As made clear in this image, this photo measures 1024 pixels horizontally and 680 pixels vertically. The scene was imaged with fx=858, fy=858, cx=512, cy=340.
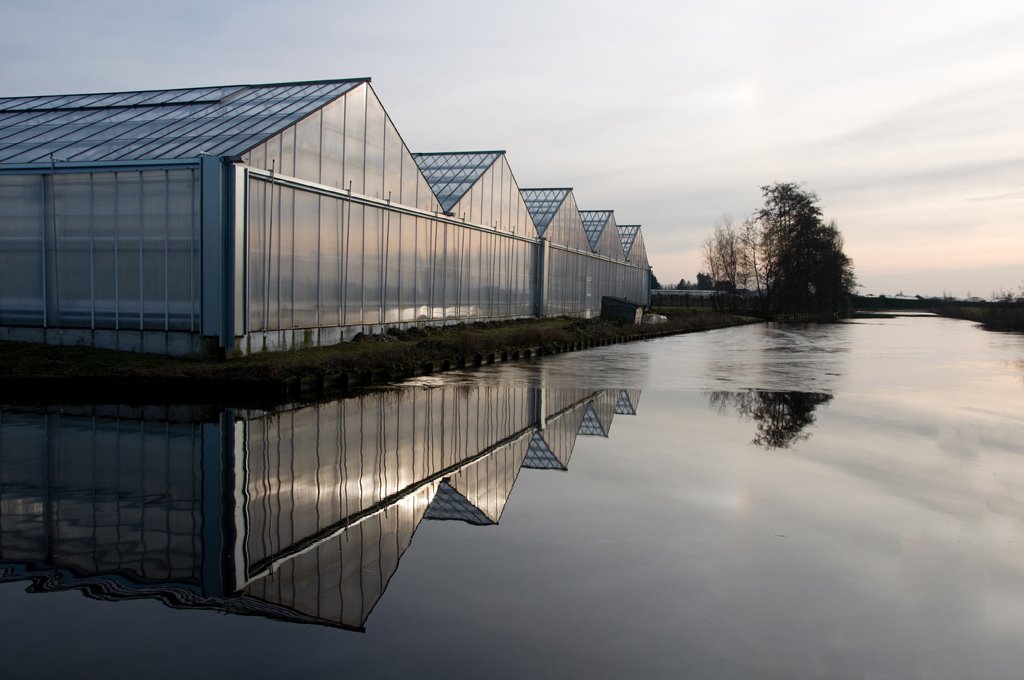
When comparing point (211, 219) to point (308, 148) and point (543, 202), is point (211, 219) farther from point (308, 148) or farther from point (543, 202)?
point (543, 202)

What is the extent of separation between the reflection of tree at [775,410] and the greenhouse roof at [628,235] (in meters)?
56.5

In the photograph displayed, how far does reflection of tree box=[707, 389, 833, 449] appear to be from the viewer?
520 inches

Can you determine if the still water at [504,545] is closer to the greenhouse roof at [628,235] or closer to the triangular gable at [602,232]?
the triangular gable at [602,232]

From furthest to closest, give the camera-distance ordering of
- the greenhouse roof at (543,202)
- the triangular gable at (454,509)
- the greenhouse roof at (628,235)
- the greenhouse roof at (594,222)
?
the greenhouse roof at (628,235)
the greenhouse roof at (594,222)
the greenhouse roof at (543,202)
the triangular gable at (454,509)

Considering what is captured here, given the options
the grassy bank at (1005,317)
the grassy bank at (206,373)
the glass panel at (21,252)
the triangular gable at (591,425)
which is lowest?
the triangular gable at (591,425)

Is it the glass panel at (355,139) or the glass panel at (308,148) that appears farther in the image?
the glass panel at (355,139)

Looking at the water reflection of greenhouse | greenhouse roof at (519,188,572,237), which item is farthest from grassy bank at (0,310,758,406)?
greenhouse roof at (519,188,572,237)

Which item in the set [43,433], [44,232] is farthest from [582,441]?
[44,232]

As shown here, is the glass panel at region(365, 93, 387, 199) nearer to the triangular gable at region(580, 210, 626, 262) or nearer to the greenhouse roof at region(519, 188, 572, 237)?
the greenhouse roof at region(519, 188, 572, 237)

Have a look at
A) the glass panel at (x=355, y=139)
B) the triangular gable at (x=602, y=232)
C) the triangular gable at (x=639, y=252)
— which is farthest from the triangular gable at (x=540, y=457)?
the triangular gable at (x=639, y=252)

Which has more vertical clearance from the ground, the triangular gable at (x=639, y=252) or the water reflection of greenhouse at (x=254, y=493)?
the triangular gable at (x=639, y=252)

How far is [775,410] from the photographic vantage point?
16453 millimetres

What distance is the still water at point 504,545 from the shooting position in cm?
530

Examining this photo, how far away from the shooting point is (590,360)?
93.4 ft
